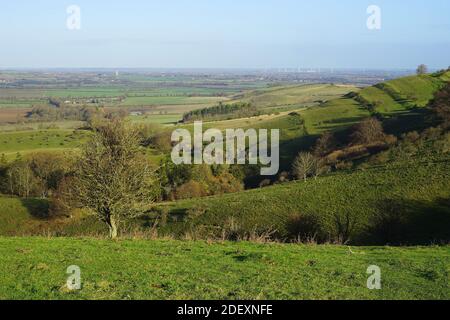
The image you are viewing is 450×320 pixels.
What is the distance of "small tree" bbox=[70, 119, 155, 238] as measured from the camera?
2466cm

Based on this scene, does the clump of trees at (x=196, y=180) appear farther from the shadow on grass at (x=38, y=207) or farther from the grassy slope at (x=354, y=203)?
the grassy slope at (x=354, y=203)

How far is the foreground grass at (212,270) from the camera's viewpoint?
1227 cm

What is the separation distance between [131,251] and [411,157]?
1777 inches

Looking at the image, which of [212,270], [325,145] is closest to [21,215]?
[212,270]

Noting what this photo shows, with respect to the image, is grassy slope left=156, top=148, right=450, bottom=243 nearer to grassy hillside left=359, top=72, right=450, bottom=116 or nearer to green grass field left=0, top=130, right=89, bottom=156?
grassy hillside left=359, top=72, right=450, bottom=116

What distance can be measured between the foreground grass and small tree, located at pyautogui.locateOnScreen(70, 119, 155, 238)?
172 inches

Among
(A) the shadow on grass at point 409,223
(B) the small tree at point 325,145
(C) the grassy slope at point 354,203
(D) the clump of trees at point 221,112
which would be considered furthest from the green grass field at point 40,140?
(A) the shadow on grass at point 409,223

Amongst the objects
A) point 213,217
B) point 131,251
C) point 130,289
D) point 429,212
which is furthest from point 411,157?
point 130,289

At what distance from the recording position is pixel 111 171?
24688 millimetres

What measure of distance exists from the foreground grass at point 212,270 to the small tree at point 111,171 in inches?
172

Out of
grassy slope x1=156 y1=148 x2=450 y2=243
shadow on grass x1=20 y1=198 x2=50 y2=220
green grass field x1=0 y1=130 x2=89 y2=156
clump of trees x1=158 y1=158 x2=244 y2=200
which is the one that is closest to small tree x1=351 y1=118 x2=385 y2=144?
clump of trees x1=158 y1=158 x2=244 y2=200

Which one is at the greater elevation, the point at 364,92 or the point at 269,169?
the point at 364,92
